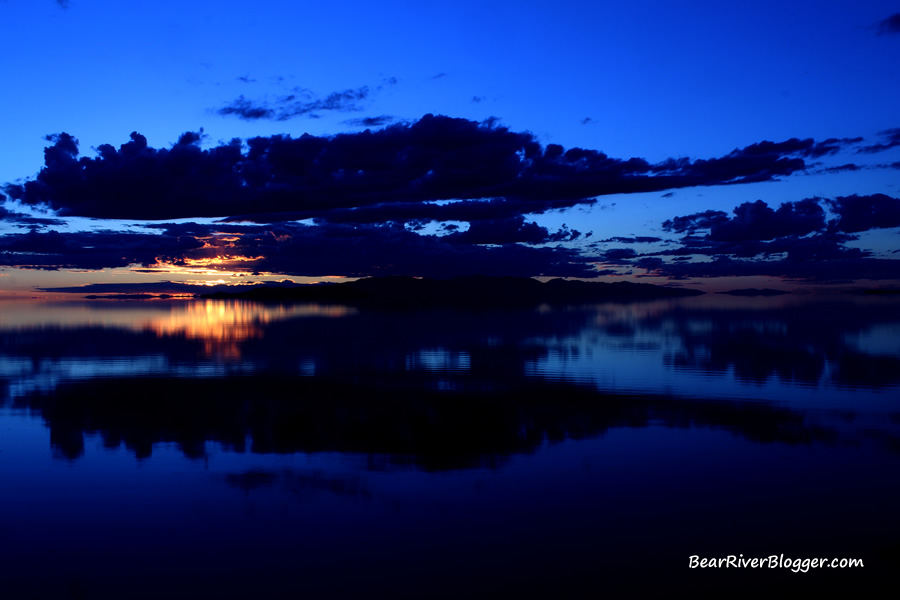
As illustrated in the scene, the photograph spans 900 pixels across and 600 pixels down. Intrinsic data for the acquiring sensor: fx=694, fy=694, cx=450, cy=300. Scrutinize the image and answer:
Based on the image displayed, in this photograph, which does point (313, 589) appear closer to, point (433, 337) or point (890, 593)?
point (890, 593)

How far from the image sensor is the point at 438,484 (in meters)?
18.4

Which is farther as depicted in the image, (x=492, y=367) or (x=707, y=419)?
(x=492, y=367)

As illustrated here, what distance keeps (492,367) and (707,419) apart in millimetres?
19054

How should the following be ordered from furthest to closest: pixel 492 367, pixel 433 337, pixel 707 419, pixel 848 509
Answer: pixel 433 337
pixel 492 367
pixel 707 419
pixel 848 509

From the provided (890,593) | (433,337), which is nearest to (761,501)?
(890,593)

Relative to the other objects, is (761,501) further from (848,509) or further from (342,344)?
(342,344)

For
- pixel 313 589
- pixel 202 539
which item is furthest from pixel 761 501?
pixel 202 539

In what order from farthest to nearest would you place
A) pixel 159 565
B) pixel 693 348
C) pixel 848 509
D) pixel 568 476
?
pixel 693 348 → pixel 568 476 → pixel 848 509 → pixel 159 565

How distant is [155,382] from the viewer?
3731 cm

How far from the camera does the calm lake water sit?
13.4 meters

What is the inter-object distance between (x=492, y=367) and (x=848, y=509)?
28545mm

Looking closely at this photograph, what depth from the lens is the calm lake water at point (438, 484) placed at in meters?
13.4

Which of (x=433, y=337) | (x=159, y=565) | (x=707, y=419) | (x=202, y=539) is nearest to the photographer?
(x=159, y=565)

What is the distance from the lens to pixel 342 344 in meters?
63.4
